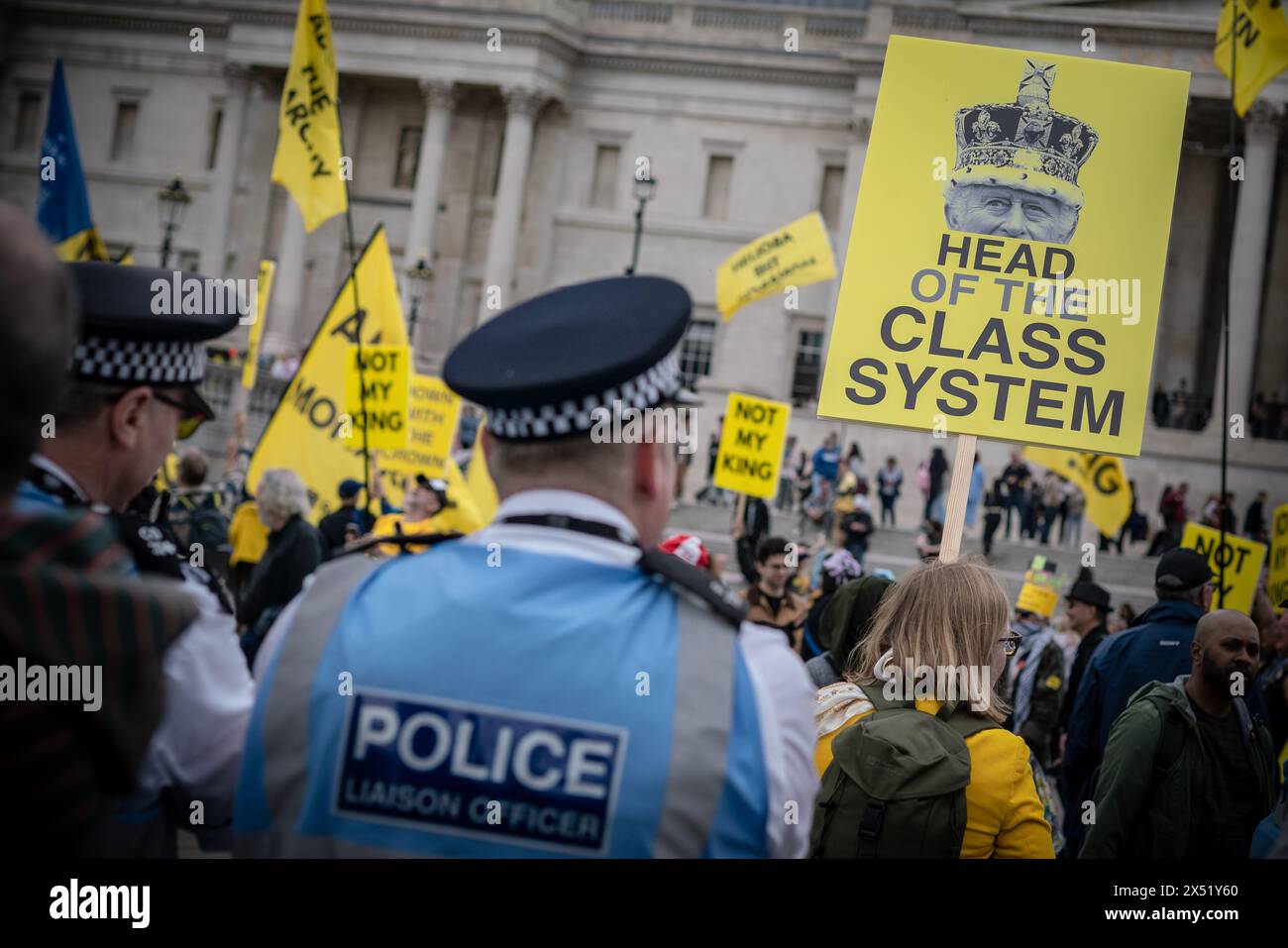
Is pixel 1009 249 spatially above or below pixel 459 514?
above

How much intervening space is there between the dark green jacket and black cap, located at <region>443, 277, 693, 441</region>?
2.67m

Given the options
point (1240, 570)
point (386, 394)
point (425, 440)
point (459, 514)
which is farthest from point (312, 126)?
point (1240, 570)

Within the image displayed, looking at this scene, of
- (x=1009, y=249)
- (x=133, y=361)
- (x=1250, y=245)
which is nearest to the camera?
(x=133, y=361)

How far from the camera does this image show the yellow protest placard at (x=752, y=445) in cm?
1502

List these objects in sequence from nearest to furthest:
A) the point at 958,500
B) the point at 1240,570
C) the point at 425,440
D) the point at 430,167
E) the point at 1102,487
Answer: the point at 958,500 → the point at 1240,570 → the point at 425,440 → the point at 1102,487 → the point at 430,167

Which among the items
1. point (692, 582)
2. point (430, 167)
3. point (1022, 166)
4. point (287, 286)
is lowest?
point (692, 582)

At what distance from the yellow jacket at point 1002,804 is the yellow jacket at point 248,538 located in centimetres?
682

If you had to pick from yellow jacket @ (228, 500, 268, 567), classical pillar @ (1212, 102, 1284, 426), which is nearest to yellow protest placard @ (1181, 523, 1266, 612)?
yellow jacket @ (228, 500, 268, 567)

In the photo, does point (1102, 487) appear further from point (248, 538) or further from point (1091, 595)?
point (248, 538)

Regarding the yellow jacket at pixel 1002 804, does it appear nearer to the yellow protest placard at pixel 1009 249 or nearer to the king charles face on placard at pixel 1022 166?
the yellow protest placard at pixel 1009 249

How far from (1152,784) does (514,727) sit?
3.03 meters

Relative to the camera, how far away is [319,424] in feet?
31.8
